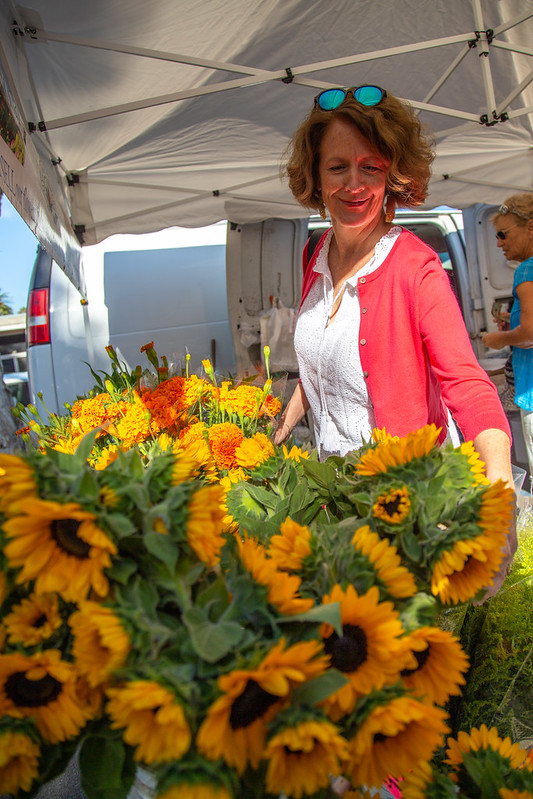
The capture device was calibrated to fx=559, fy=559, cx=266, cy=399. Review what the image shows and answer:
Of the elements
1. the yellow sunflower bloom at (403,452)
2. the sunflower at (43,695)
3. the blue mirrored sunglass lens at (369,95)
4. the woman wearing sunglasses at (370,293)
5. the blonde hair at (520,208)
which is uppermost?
the blonde hair at (520,208)

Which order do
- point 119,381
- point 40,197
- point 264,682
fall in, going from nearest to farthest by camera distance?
1. point 264,682
2. point 119,381
3. point 40,197

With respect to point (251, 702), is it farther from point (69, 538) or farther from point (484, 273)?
point (484, 273)

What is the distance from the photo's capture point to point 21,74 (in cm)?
210

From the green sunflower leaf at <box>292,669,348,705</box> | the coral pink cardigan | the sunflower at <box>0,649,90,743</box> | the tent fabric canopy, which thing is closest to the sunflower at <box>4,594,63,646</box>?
the sunflower at <box>0,649,90,743</box>

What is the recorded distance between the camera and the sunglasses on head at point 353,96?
4.57 feet

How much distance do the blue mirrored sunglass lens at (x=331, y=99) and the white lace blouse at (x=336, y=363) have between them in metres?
0.35

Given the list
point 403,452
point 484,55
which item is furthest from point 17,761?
point 484,55

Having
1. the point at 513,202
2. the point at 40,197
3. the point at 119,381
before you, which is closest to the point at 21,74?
the point at 40,197

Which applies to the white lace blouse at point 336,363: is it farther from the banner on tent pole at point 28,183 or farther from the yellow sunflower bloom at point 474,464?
the banner on tent pole at point 28,183

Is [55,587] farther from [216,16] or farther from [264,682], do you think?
[216,16]

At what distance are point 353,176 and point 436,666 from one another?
1.18m

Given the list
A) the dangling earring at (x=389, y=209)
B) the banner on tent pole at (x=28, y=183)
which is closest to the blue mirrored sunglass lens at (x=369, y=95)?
the dangling earring at (x=389, y=209)

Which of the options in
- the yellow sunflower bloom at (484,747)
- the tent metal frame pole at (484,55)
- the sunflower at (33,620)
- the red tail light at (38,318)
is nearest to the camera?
the sunflower at (33,620)

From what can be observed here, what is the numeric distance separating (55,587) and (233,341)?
4515 mm
